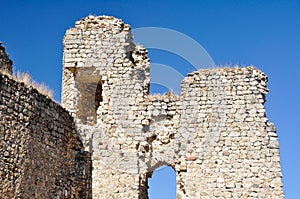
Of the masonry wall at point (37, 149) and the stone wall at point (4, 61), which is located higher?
the stone wall at point (4, 61)

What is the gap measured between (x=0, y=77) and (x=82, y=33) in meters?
5.58

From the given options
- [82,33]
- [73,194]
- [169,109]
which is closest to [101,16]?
[82,33]

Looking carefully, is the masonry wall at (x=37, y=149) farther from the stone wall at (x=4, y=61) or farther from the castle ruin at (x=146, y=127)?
the stone wall at (x=4, y=61)

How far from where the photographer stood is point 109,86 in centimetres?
1462

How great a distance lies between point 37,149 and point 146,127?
403 centimetres

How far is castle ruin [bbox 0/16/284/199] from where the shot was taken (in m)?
13.3

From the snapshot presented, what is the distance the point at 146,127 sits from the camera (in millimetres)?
14219

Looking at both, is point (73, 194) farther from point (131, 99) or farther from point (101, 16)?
point (101, 16)

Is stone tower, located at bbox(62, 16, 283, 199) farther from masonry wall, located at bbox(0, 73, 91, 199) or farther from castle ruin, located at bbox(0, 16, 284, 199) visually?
masonry wall, located at bbox(0, 73, 91, 199)

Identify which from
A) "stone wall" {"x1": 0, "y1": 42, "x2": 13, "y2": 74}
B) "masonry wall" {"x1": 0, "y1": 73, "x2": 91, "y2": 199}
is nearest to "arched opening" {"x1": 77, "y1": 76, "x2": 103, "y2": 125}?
"masonry wall" {"x1": 0, "y1": 73, "x2": 91, "y2": 199}

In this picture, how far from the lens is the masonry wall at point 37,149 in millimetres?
9852

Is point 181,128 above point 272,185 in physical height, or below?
Result: above

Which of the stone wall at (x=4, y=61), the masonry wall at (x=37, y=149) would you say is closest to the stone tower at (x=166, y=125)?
the masonry wall at (x=37, y=149)

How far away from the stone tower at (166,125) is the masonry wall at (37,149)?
108cm
